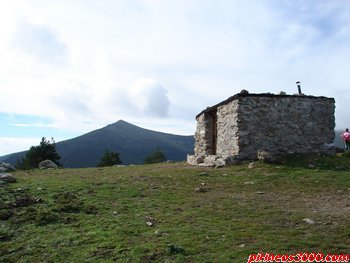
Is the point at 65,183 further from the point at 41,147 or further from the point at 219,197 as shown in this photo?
the point at 41,147

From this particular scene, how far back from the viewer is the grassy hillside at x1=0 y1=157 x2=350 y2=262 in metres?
6.84

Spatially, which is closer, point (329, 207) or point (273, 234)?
point (273, 234)

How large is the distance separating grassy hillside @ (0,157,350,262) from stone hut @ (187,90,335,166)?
3.07 metres

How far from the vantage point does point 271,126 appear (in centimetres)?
1772

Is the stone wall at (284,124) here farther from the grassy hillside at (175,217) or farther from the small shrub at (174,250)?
the small shrub at (174,250)

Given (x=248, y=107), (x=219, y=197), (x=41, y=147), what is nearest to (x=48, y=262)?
(x=219, y=197)

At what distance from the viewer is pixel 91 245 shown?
288 inches

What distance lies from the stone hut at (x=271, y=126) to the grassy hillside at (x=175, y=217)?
3.07m

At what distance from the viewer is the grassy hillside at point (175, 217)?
6.84 meters

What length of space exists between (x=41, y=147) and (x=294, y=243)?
107ft

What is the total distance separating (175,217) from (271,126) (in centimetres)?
1031

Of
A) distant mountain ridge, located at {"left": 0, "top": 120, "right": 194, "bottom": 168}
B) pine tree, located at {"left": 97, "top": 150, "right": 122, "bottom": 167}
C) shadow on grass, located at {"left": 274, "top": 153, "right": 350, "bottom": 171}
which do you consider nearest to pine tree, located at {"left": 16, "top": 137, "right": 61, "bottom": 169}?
pine tree, located at {"left": 97, "top": 150, "right": 122, "bottom": 167}

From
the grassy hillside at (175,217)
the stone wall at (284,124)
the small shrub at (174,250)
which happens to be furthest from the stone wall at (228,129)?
the small shrub at (174,250)

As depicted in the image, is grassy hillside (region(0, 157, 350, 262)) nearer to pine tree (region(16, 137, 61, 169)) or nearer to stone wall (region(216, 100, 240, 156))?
stone wall (region(216, 100, 240, 156))
